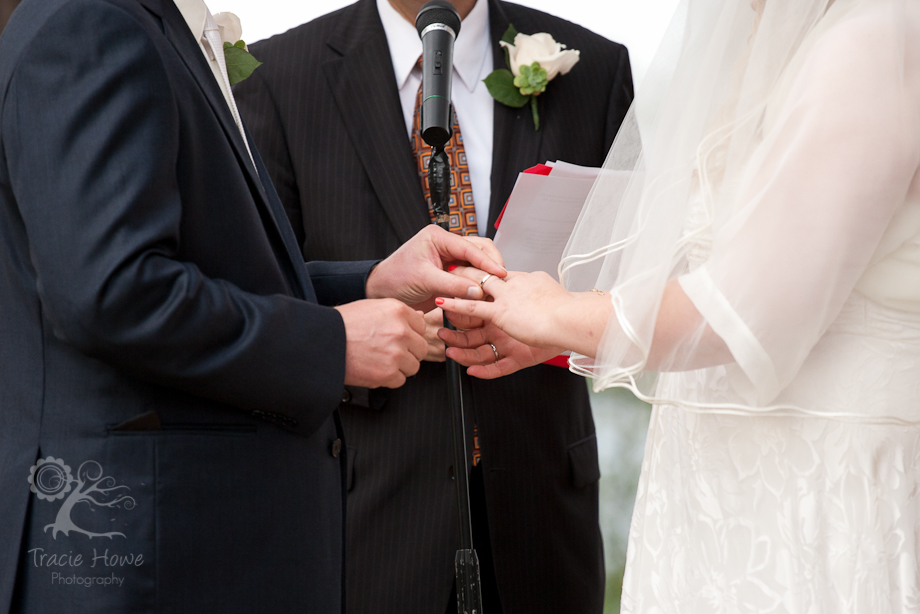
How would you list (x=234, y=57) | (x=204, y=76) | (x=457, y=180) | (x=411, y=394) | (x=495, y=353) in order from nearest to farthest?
(x=204, y=76)
(x=234, y=57)
(x=495, y=353)
(x=411, y=394)
(x=457, y=180)

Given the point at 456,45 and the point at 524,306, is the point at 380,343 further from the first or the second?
the point at 456,45

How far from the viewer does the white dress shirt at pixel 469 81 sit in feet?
6.39

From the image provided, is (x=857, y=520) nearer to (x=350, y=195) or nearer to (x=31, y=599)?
(x=31, y=599)

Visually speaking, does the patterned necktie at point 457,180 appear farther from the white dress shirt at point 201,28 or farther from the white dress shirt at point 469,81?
the white dress shirt at point 201,28

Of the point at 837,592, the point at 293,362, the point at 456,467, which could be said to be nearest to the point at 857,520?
the point at 837,592

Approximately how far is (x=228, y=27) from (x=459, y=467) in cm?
91

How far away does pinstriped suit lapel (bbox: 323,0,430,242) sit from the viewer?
6.09ft

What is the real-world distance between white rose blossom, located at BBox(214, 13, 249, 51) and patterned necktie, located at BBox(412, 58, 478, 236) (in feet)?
1.67

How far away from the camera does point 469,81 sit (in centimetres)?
203

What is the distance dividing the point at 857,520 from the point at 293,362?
2.52ft

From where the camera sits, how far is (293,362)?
3.61 ft

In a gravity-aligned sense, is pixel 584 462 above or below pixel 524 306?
below

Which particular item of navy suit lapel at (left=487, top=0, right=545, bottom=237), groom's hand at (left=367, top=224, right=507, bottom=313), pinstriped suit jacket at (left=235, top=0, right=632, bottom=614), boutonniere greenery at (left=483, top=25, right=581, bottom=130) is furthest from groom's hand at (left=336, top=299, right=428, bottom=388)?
boutonniere greenery at (left=483, top=25, right=581, bottom=130)

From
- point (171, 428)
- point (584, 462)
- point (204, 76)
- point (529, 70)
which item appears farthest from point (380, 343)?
point (529, 70)
